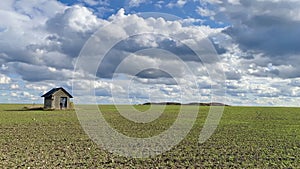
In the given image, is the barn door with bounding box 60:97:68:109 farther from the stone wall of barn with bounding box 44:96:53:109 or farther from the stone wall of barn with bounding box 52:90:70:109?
the stone wall of barn with bounding box 44:96:53:109

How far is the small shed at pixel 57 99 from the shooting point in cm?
7162

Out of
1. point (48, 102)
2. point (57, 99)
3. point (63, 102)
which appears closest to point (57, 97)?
point (57, 99)

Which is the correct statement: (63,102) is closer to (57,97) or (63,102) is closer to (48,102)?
(57,97)

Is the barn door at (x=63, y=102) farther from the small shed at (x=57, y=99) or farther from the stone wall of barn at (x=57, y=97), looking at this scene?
the stone wall of barn at (x=57, y=97)

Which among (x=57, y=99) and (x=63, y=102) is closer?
(x=57, y=99)

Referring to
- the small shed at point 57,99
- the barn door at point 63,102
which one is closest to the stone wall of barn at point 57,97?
the small shed at point 57,99

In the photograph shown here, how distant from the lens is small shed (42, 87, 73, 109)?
7162cm

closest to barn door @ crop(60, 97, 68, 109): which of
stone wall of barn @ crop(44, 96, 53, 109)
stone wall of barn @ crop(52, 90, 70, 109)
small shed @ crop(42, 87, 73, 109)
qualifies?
small shed @ crop(42, 87, 73, 109)

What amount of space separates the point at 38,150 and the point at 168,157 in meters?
6.83

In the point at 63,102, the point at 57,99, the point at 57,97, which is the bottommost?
the point at 63,102

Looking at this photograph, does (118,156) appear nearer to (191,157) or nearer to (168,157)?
(168,157)

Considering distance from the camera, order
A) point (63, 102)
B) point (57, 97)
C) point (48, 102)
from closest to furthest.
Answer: point (57, 97) < point (48, 102) < point (63, 102)

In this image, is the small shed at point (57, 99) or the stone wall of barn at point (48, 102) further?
the stone wall of barn at point (48, 102)

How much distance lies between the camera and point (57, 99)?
72.1 m
